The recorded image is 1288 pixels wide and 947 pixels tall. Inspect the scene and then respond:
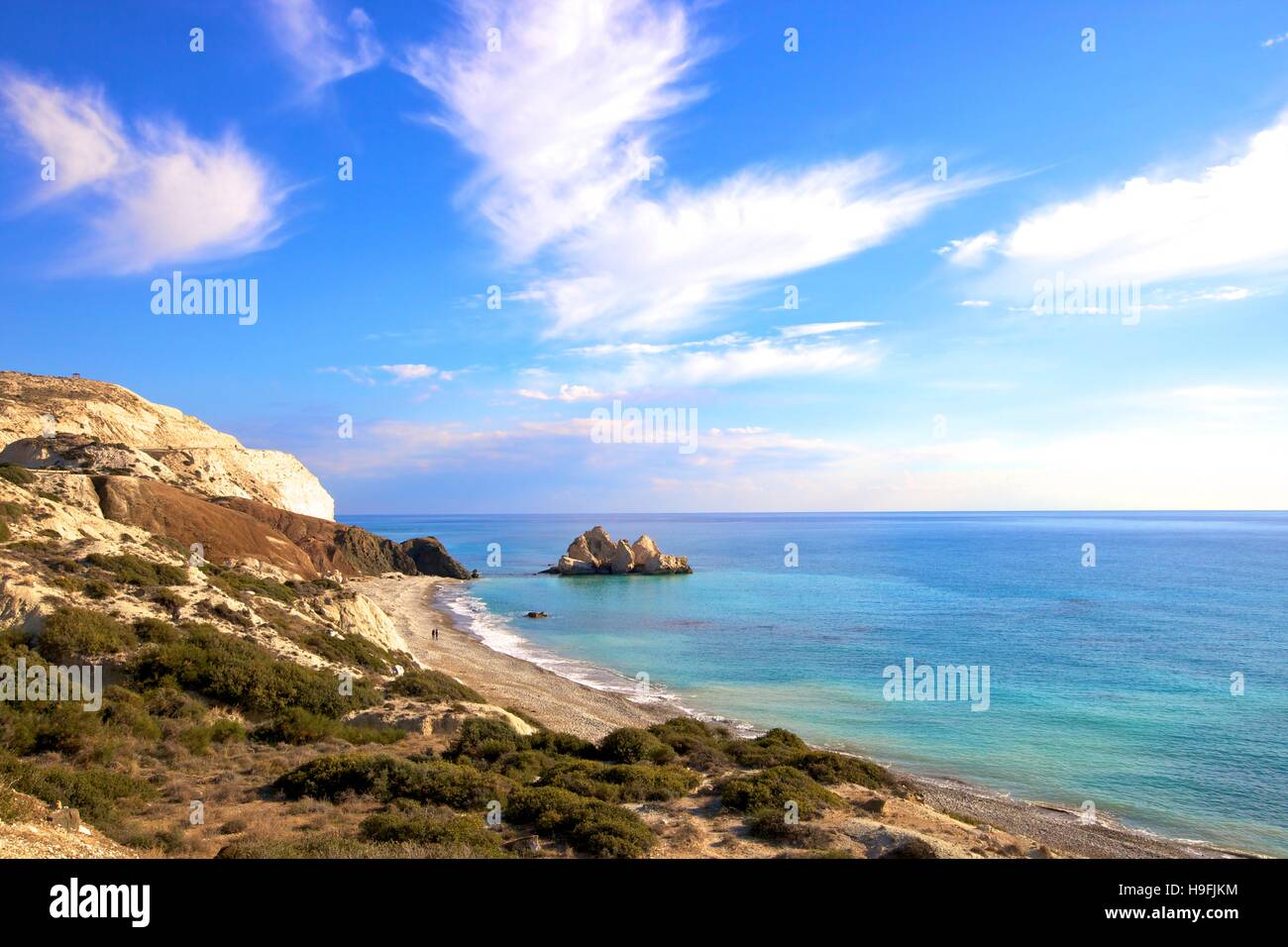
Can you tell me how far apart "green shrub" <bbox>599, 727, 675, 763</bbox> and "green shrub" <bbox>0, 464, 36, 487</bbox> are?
29.2 metres

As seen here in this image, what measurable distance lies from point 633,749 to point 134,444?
64.4 meters

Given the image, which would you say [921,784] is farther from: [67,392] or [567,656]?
[67,392]

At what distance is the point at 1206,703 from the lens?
31.4 m

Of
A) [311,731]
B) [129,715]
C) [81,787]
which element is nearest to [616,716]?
[311,731]

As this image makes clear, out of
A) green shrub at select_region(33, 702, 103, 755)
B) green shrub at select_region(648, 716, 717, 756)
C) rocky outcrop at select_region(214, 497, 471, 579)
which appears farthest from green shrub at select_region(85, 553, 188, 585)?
rocky outcrop at select_region(214, 497, 471, 579)

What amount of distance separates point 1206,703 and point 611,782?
105 feet

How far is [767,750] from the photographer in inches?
752

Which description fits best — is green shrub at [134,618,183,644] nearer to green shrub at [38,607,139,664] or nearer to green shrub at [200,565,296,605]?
green shrub at [38,607,139,664]

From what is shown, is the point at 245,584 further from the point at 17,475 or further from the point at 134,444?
the point at 134,444

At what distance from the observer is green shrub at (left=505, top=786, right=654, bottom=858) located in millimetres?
11008

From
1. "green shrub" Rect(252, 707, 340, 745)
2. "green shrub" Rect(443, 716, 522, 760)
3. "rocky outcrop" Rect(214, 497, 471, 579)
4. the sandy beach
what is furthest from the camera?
"rocky outcrop" Rect(214, 497, 471, 579)

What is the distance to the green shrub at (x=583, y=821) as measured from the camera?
433 inches
